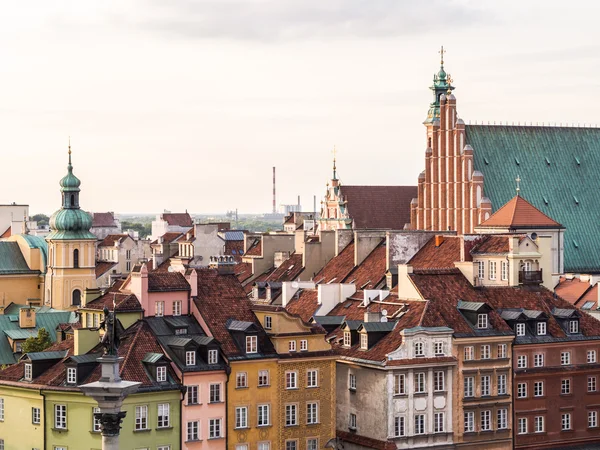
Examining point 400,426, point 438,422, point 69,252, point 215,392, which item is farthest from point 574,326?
point 69,252

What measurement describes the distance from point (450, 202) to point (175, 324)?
59071 mm

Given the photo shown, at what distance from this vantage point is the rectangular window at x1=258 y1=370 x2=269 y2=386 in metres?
88.6

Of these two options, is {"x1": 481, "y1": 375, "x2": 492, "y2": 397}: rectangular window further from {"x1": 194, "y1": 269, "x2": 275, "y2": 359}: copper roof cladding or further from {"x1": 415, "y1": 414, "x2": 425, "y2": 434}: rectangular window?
{"x1": 194, "y1": 269, "x2": 275, "y2": 359}: copper roof cladding

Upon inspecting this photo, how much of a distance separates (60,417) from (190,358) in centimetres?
697

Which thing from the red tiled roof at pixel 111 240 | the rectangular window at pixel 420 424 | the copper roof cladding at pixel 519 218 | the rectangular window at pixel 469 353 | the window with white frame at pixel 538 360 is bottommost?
the rectangular window at pixel 420 424

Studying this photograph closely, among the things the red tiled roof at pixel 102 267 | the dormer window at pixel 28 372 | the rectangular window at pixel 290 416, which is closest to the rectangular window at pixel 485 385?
the rectangular window at pixel 290 416

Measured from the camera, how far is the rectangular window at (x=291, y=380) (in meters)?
89.6

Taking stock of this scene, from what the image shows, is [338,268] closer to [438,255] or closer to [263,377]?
[438,255]

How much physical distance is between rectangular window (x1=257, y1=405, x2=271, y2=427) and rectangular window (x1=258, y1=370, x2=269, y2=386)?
3.78ft

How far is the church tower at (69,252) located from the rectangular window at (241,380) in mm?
68772

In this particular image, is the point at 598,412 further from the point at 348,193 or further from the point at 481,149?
the point at 348,193

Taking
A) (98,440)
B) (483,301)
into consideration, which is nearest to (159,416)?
(98,440)

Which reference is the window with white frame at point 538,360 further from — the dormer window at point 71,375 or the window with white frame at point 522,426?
the dormer window at point 71,375

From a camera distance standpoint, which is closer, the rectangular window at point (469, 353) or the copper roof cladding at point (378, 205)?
the rectangular window at point (469, 353)
